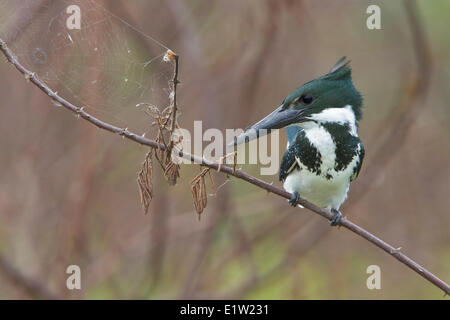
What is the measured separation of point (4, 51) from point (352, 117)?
151 centimetres

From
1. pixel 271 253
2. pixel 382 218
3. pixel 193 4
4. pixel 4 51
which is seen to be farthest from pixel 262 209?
pixel 4 51

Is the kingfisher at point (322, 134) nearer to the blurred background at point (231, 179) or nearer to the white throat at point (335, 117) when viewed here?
the white throat at point (335, 117)

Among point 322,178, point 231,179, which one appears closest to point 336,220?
point 322,178

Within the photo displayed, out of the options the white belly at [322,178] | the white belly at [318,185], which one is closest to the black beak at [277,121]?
the white belly at [322,178]

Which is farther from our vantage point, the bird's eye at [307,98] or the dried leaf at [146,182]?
the bird's eye at [307,98]

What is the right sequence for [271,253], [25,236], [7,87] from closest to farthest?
[25,236]
[7,87]
[271,253]

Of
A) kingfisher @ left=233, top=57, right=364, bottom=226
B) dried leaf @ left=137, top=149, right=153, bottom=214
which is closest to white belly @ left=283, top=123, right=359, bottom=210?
kingfisher @ left=233, top=57, right=364, bottom=226

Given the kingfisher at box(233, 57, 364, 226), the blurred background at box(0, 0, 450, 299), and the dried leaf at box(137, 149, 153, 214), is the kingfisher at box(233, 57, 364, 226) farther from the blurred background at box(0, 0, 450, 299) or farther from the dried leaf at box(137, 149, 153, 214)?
the blurred background at box(0, 0, 450, 299)

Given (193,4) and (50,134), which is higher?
(193,4)

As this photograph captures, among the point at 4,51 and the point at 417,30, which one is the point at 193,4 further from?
the point at 4,51

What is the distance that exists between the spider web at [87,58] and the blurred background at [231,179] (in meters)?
0.83

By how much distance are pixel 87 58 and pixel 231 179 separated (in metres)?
1.86

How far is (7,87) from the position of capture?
427 centimetres

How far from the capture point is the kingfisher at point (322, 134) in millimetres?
2588
